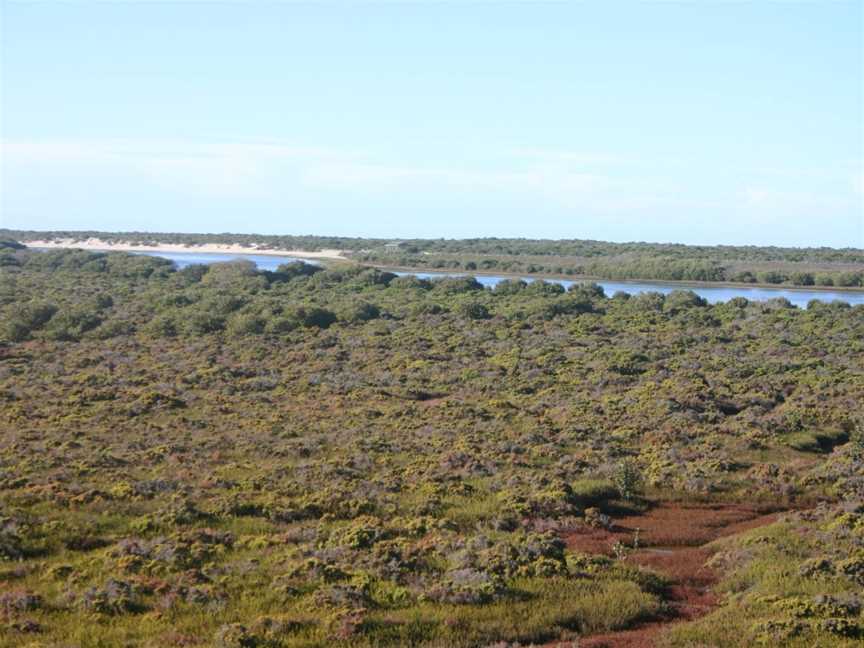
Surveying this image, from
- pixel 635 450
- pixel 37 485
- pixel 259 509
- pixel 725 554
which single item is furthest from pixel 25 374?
pixel 725 554

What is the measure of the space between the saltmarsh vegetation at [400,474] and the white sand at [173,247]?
368 feet

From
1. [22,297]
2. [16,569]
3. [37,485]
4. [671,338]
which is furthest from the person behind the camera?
[22,297]

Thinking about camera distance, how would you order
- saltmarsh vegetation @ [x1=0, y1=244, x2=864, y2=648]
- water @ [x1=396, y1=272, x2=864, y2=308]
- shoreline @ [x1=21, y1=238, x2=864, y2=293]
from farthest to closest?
shoreline @ [x1=21, y1=238, x2=864, y2=293] < water @ [x1=396, y1=272, x2=864, y2=308] < saltmarsh vegetation @ [x1=0, y1=244, x2=864, y2=648]

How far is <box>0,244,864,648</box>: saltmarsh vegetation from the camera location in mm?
13203

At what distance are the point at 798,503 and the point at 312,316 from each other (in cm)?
3736

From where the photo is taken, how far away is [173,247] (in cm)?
18250

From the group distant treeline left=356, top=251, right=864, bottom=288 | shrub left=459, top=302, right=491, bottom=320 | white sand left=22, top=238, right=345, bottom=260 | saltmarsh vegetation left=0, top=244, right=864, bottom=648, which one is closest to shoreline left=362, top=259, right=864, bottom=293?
distant treeline left=356, top=251, right=864, bottom=288

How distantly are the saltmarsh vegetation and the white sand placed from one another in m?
112

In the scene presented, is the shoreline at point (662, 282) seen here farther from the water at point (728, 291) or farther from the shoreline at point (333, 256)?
the water at point (728, 291)

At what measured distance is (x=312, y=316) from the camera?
53969mm

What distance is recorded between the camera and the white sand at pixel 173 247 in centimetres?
16274

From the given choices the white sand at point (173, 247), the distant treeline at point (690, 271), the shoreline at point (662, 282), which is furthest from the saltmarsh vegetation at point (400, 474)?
the white sand at point (173, 247)

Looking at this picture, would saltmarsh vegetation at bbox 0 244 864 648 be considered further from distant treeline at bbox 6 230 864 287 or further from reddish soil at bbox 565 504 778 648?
distant treeline at bbox 6 230 864 287

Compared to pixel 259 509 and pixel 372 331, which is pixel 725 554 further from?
pixel 372 331
